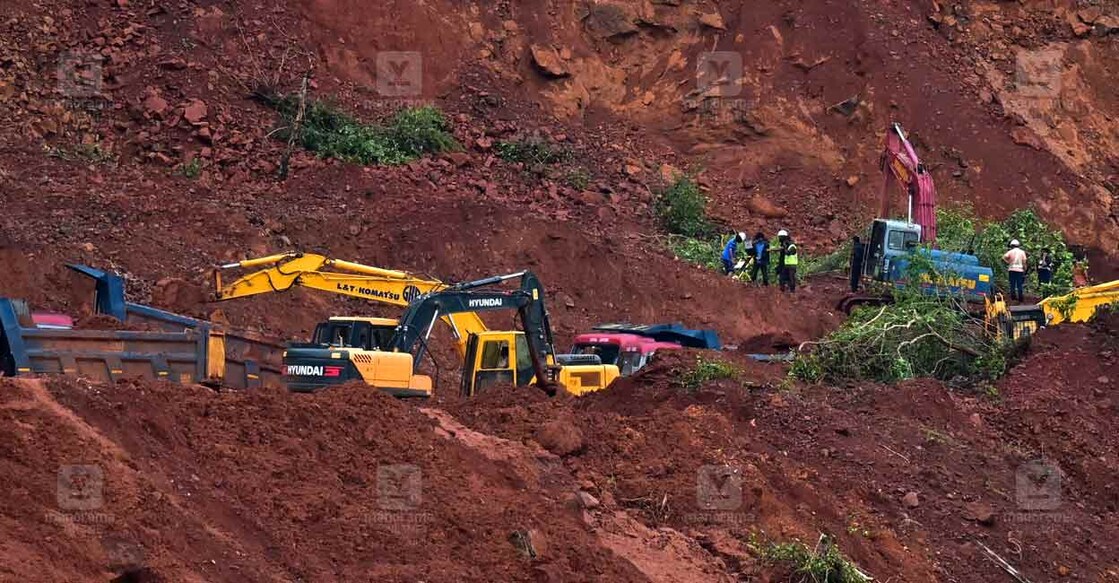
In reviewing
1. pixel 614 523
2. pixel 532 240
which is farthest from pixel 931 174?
pixel 614 523

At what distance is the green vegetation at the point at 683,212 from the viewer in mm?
31000

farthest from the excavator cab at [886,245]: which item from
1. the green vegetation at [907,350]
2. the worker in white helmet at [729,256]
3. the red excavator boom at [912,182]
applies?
the green vegetation at [907,350]

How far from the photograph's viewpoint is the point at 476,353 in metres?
18.6

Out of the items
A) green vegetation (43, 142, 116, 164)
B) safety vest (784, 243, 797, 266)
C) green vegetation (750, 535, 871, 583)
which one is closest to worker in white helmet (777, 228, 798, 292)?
safety vest (784, 243, 797, 266)

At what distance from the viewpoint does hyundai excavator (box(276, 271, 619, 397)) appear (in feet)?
55.7

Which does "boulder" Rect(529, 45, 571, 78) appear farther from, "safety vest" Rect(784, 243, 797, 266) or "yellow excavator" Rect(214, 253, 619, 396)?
"yellow excavator" Rect(214, 253, 619, 396)

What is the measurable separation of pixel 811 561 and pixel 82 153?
1747 cm

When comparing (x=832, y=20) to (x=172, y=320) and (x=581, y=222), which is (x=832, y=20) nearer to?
(x=581, y=222)

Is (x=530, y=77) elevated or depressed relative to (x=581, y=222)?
elevated

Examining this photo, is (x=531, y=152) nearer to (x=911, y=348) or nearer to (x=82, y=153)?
(x=82, y=153)

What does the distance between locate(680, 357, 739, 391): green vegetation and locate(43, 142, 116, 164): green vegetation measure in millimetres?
12615

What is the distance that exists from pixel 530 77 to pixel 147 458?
21833mm

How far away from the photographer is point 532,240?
27.9 metres

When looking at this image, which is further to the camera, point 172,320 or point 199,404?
point 172,320
